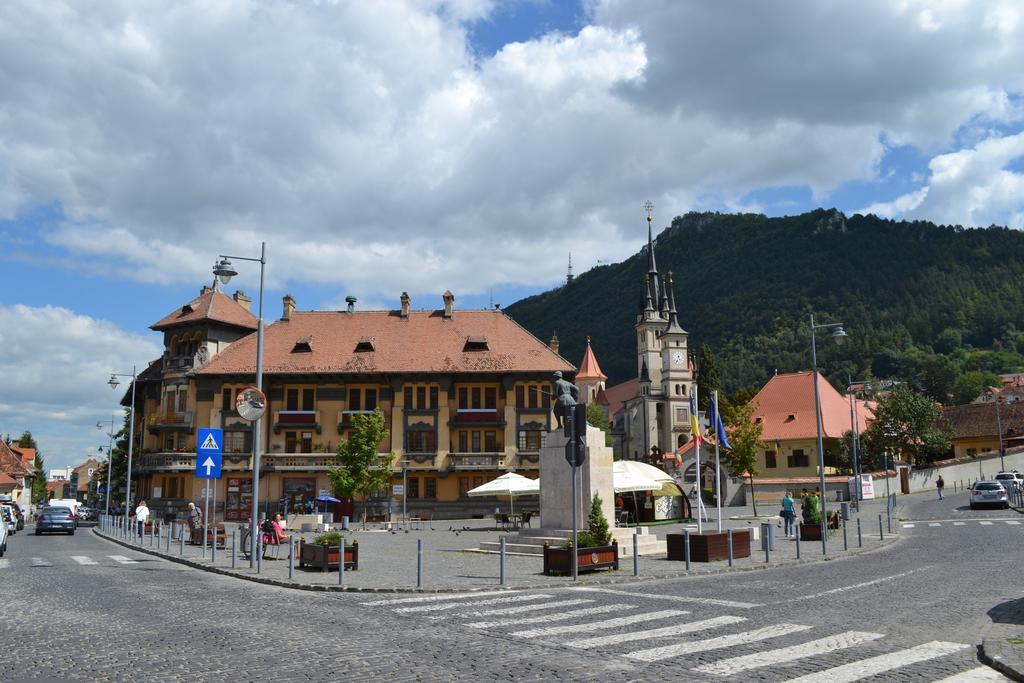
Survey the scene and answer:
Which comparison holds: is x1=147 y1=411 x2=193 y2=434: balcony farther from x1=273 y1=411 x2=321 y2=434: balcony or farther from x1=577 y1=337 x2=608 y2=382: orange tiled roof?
x1=577 y1=337 x2=608 y2=382: orange tiled roof

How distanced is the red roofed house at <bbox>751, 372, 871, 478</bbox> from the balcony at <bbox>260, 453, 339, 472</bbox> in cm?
4138

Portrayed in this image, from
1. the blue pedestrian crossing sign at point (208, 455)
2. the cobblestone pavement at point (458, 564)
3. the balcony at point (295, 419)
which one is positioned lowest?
the cobblestone pavement at point (458, 564)

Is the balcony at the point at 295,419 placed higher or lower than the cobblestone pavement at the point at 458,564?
higher

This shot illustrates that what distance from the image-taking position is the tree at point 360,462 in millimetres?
50750

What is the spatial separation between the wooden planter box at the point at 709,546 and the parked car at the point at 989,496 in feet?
98.1

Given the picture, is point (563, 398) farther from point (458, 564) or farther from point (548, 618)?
point (548, 618)

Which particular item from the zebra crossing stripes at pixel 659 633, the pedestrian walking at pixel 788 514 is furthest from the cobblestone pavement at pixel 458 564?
the zebra crossing stripes at pixel 659 633

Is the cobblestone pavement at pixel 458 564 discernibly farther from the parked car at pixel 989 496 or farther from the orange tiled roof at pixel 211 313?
the orange tiled roof at pixel 211 313

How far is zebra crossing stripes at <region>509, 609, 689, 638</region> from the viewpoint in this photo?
11.7 meters

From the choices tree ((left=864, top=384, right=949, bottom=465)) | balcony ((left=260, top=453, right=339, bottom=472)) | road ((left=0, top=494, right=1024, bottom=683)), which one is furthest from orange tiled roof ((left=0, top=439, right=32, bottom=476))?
tree ((left=864, top=384, right=949, bottom=465))

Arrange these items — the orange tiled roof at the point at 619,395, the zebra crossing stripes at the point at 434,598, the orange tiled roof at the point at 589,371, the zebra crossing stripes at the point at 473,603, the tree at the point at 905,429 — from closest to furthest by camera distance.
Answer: the zebra crossing stripes at the point at 473,603
the zebra crossing stripes at the point at 434,598
the tree at the point at 905,429
the orange tiled roof at the point at 589,371
the orange tiled roof at the point at 619,395

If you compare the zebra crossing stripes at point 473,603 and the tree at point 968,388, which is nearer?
the zebra crossing stripes at point 473,603

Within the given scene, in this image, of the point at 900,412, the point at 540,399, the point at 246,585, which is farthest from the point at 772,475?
the point at 246,585

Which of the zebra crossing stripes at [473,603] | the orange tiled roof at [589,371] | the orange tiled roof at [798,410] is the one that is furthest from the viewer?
the orange tiled roof at [589,371]
